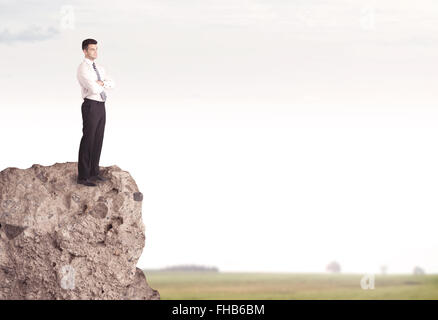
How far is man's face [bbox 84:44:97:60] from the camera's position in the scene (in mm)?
10836

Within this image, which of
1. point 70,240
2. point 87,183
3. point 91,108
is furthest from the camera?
point 87,183

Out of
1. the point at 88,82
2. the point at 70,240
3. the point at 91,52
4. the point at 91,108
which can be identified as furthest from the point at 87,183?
the point at 91,52

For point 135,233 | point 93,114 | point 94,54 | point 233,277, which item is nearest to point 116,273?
point 135,233

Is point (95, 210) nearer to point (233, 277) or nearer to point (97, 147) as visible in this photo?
point (97, 147)

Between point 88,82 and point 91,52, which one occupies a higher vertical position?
point 91,52

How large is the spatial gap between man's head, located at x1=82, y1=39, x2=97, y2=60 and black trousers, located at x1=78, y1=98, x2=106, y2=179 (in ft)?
1.84

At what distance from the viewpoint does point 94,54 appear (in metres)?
10.9

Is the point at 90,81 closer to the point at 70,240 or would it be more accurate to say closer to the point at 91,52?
the point at 91,52

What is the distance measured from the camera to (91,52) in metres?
10.8

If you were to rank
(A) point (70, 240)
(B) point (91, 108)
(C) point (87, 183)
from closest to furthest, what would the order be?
1. (A) point (70, 240)
2. (B) point (91, 108)
3. (C) point (87, 183)

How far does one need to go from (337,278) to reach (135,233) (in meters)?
5.15

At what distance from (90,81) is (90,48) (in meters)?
0.44

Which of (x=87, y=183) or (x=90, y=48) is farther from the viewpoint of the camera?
(x=87, y=183)

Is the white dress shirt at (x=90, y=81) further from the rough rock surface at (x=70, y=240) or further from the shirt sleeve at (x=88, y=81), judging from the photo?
the rough rock surface at (x=70, y=240)
